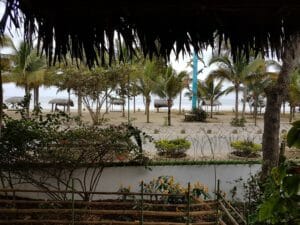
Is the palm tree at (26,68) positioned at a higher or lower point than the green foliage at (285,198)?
higher

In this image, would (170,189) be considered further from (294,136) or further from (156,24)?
(294,136)

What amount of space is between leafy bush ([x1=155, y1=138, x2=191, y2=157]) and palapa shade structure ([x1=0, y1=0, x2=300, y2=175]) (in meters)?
5.00

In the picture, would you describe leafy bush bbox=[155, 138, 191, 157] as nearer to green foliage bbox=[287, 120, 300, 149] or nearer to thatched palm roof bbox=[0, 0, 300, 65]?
thatched palm roof bbox=[0, 0, 300, 65]

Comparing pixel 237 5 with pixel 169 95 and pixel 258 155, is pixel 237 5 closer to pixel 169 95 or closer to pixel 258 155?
pixel 258 155

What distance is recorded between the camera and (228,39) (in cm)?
214

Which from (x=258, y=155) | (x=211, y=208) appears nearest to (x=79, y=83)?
(x=258, y=155)

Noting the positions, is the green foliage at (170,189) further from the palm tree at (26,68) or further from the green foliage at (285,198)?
the palm tree at (26,68)

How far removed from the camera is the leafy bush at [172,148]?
7.12m

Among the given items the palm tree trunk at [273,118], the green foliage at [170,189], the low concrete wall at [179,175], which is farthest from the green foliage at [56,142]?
the palm tree trunk at [273,118]

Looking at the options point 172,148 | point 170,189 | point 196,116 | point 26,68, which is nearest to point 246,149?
point 172,148

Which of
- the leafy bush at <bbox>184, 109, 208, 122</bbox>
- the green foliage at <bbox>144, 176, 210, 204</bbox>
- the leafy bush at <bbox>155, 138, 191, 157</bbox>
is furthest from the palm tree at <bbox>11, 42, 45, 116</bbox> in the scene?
the green foliage at <bbox>144, 176, 210, 204</bbox>

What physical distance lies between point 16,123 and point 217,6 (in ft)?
12.0

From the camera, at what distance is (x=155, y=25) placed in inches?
78.6

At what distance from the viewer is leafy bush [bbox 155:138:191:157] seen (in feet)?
23.4
